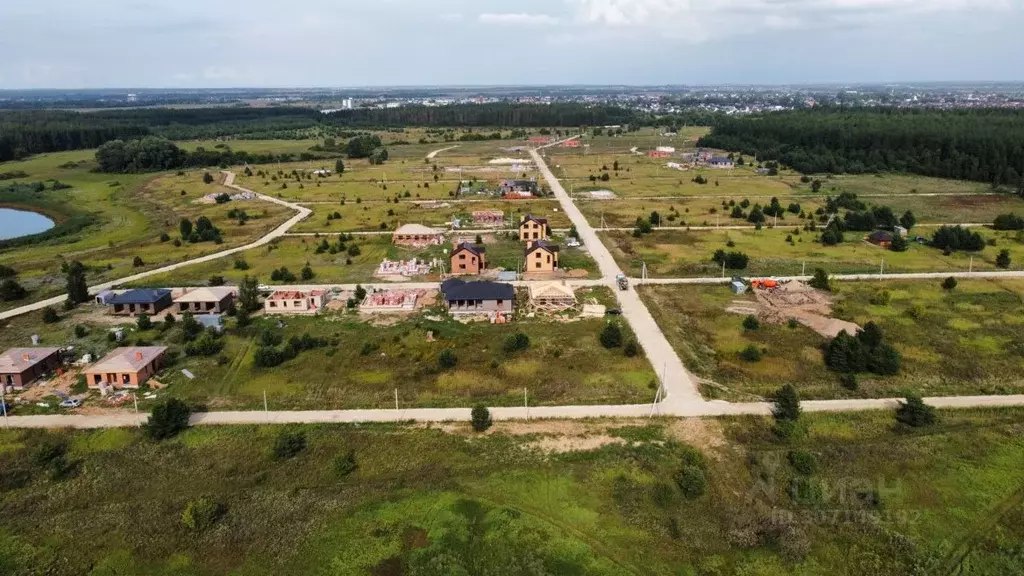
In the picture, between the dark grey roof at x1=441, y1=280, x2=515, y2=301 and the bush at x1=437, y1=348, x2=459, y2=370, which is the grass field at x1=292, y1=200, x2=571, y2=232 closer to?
the dark grey roof at x1=441, y1=280, x2=515, y2=301

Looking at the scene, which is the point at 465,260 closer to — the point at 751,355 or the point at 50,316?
the point at 751,355

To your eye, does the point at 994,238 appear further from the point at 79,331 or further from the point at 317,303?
the point at 79,331

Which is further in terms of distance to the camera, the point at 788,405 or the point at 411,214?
the point at 411,214

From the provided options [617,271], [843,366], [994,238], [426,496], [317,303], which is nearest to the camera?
[426,496]

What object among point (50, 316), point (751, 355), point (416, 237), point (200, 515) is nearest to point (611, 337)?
point (751, 355)

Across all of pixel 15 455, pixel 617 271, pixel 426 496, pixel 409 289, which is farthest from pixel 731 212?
pixel 15 455

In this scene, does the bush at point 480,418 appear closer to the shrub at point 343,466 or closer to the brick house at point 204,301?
the shrub at point 343,466
